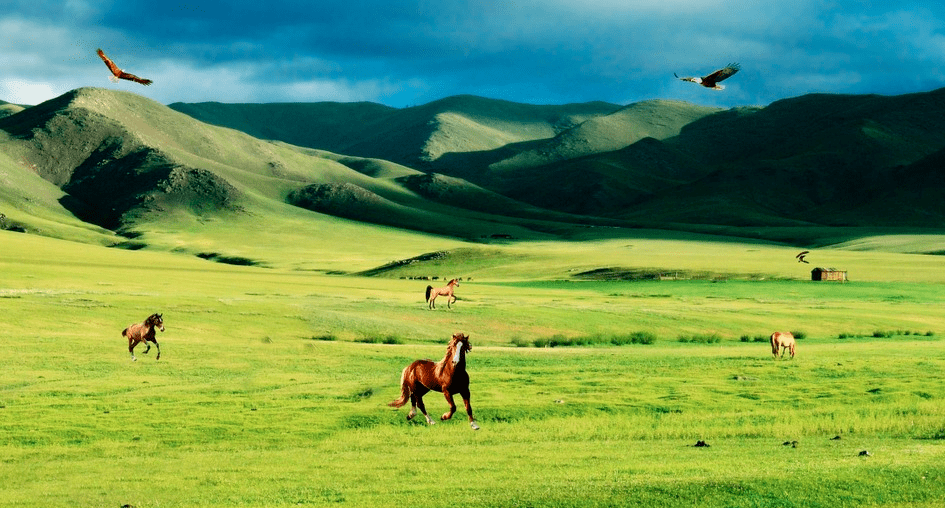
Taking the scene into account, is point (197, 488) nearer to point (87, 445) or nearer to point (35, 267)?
point (87, 445)

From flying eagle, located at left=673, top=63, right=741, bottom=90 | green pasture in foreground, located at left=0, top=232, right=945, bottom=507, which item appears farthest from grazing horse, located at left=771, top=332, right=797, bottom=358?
flying eagle, located at left=673, top=63, right=741, bottom=90

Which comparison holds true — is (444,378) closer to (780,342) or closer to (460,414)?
(460,414)

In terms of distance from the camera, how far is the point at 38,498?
1781 centimetres

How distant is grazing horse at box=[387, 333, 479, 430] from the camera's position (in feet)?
44.2

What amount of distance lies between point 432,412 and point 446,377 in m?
8.89

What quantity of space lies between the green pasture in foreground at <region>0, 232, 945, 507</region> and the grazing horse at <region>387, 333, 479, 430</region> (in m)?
2.75

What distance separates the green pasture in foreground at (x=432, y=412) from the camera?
58.5ft

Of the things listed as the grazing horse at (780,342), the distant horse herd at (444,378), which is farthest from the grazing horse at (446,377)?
the grazing horse at (780,342)

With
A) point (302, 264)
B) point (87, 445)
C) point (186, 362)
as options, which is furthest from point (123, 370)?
point (302, 264)

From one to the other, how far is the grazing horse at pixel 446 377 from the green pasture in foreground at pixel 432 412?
2746 millimetres

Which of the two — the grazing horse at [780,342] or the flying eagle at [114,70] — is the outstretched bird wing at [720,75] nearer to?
the flying eagle at [114,70]

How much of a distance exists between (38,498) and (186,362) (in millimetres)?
20760

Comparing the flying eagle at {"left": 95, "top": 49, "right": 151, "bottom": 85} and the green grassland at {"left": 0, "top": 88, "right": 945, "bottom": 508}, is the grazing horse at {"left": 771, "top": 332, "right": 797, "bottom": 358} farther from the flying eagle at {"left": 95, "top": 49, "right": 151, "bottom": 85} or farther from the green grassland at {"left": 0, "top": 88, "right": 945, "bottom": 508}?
the flying eagle at {"left": 95, "top": 49, "right": 151, "bottom": 85}

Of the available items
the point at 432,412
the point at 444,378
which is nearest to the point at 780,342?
the point at 432,412
